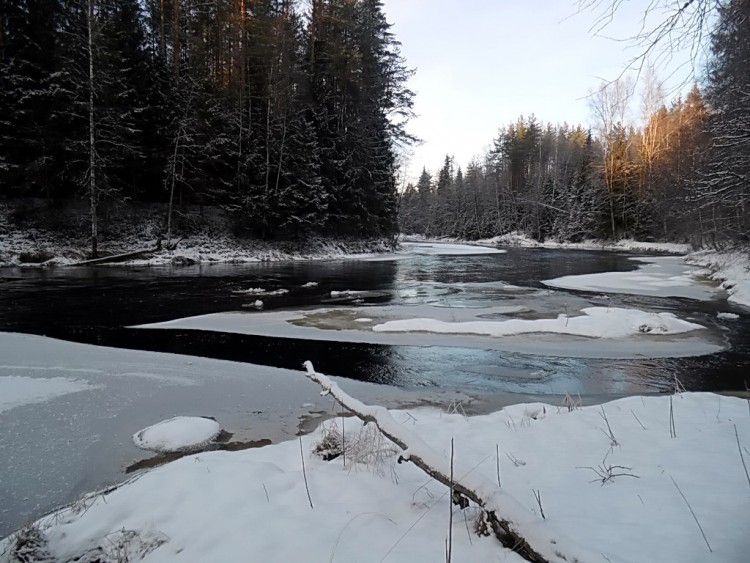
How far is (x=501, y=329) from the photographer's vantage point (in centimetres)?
883

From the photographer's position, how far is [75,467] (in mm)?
3490

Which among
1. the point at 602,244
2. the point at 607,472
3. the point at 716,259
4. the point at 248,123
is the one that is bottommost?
the point at 607,472

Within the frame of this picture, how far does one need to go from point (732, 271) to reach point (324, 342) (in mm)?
17376

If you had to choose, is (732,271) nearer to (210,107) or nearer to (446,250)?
(446,250)

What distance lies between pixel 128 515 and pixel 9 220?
25081mm

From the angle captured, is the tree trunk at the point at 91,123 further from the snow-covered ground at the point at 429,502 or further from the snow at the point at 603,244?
A: the snow at the point at 603,244

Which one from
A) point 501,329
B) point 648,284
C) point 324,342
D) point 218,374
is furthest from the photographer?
point 648,284

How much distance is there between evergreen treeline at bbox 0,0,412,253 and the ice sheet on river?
15580 mm

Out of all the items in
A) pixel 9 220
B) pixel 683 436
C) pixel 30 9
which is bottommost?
pixel 683 436

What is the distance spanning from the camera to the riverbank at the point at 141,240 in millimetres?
20359

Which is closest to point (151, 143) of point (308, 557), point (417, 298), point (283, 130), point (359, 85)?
point (283, 130)

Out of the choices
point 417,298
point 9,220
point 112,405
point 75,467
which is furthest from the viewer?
point 9,220

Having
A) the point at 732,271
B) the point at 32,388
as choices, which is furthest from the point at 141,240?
the point at 732,271

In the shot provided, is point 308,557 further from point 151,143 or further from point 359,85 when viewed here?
point 359,85
